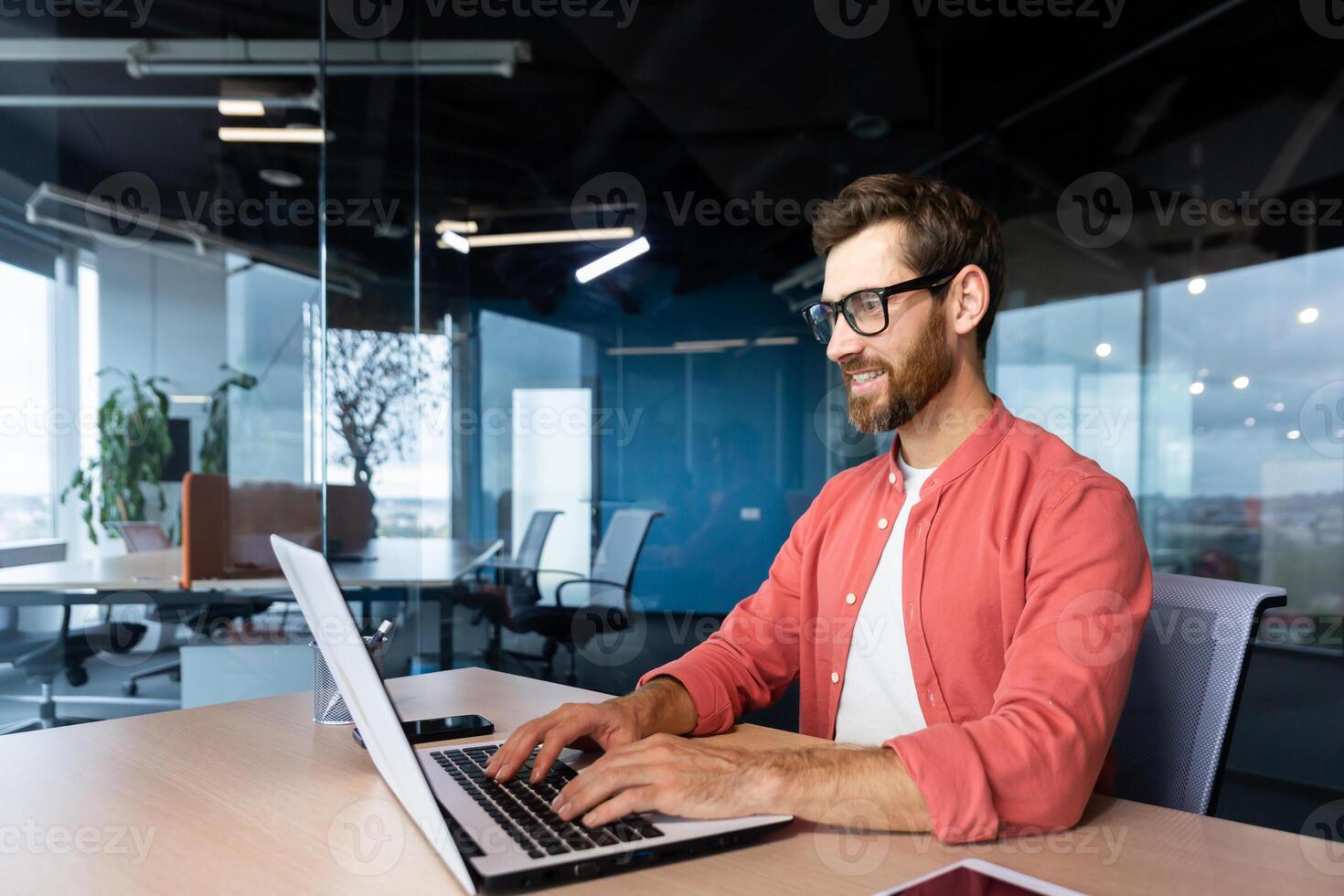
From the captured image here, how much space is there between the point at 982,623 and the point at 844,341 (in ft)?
1.58

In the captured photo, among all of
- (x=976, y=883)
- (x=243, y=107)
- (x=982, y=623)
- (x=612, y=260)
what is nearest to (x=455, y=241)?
(x=612, y=260)

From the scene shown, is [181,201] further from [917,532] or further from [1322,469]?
[1322,469]

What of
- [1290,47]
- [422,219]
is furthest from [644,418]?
[1290,47]

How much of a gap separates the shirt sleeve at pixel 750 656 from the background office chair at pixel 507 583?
2.90 metres

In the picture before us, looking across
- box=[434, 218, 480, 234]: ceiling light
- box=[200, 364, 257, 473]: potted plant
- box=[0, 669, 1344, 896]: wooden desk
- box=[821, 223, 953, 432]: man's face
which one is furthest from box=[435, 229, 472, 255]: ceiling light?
box=[0, 669, 1344, 896]: wooden desk

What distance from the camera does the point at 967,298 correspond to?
4.76 feet

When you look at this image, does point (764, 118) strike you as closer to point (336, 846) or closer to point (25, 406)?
point (25, 406)

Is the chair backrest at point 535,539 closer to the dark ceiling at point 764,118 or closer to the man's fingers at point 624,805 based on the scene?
the dark ceiling at point 764,118

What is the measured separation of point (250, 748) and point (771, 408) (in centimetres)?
352

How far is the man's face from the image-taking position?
55.8 inches

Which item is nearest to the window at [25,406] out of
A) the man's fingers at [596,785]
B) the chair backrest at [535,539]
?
the chair backrest at [535,539]

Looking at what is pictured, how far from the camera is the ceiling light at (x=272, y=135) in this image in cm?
495

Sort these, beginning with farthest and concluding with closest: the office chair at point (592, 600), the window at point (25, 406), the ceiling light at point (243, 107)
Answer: the ceiling light at point (243, 107) < the office chair at point (592, 600) < the window at point (25, 406)

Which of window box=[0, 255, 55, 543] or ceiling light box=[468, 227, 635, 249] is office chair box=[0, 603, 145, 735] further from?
ceiling light box=[468, 227, 635, 249]
